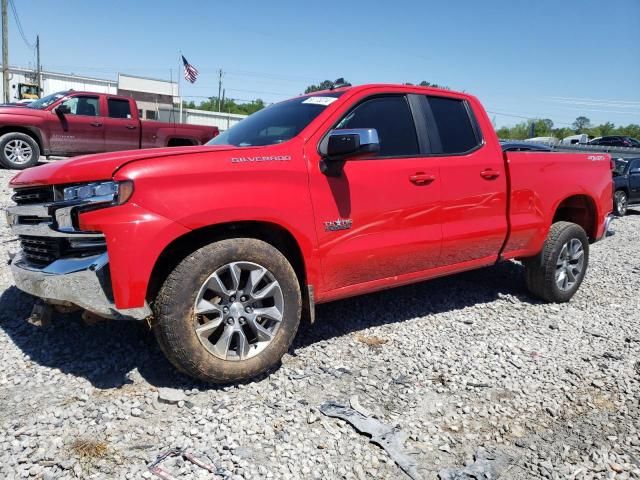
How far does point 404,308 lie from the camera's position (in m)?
4.65

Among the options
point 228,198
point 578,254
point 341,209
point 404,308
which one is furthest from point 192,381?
point 578,254

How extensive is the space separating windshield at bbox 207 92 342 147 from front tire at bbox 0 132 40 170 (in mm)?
7729

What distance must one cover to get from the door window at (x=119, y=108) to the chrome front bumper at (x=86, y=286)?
387 inches

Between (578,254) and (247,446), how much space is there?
4051 millimetres

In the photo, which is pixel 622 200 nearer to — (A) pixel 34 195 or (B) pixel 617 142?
(A) pixel 34 195

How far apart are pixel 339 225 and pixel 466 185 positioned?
1.32 m

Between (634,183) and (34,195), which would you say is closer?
(34,195)

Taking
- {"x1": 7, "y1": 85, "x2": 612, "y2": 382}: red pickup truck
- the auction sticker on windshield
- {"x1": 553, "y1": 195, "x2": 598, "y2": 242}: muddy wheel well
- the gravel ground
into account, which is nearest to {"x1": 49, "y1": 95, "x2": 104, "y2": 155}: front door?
the gravel ground

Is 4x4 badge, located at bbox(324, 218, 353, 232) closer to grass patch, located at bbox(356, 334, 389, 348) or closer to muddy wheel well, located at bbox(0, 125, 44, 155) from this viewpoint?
grass patch, located at bbox(356, 334, 389, 348)

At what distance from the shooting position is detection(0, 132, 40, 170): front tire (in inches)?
386

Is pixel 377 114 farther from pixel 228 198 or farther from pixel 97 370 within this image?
pixel 97 370

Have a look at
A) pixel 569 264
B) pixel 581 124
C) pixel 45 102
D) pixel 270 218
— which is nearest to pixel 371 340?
pixel 270 218

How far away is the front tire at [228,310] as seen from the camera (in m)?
2.82

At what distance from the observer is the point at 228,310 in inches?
118
